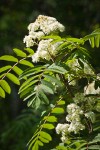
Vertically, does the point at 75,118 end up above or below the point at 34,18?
below

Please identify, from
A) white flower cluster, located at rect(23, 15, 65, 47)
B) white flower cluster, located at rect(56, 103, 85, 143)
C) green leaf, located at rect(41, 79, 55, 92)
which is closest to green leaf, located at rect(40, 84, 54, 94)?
green leaf, located at rect(41, 79, 55, 92)

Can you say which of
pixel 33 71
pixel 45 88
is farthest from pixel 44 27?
pixel 45 88

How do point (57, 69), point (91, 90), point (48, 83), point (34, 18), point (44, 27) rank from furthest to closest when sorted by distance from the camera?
point (34, 18)
point (91, 90)
point (44, 27)
point (48, 83)
point (57, 69)

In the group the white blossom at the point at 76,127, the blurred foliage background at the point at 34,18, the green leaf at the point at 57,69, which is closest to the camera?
the green leaf at the point at 57,69

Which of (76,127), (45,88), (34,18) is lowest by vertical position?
(76,127)

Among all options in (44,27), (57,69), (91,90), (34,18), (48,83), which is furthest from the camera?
(34,18)

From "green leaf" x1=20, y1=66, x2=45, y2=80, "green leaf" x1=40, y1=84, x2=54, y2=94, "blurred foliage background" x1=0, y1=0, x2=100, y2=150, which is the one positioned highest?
"blurred foliage background" x1=0, y1=0, x2=100, y2=150

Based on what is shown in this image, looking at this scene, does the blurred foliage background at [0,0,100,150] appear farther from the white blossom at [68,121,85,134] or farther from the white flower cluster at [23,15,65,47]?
the white blossom at [68,121,85,134]

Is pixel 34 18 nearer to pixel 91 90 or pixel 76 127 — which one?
pixel 91 90

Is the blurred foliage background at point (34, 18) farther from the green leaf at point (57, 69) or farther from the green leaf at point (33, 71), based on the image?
the green leaf at point (57, 69)

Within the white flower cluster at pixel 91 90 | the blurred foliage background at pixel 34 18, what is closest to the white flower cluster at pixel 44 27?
the white flower cluster at pixel 91 90

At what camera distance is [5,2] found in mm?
10328

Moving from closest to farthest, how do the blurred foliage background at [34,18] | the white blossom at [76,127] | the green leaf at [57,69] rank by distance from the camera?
the green leaf at [57,69]
the white blossom at [76,127]
the blurred foliage background at [34,18]

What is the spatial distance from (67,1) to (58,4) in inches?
8.0
